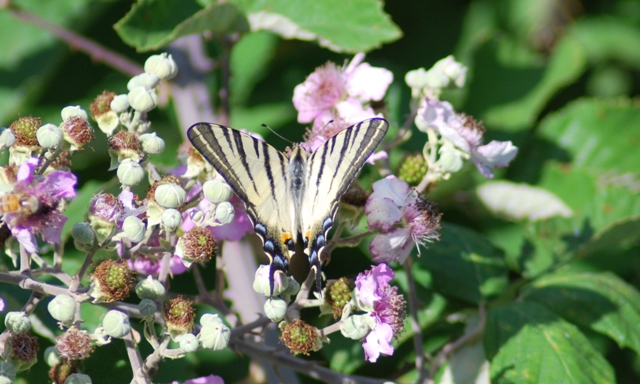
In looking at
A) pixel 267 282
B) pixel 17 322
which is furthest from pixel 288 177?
pixel 17 322

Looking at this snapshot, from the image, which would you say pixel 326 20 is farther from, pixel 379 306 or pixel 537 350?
pixel 537 350

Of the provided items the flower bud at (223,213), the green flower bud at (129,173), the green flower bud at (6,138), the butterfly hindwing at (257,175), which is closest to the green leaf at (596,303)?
the butterfly hindwing at (257,175)

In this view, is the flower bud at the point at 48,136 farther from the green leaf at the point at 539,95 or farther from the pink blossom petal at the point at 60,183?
the green leaf at the point at 539,95

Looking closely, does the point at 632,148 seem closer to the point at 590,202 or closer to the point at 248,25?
the point at 590,202

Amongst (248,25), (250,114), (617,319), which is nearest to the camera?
(617,319)

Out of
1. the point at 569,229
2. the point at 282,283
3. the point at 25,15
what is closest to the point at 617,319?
the point at 569,229
